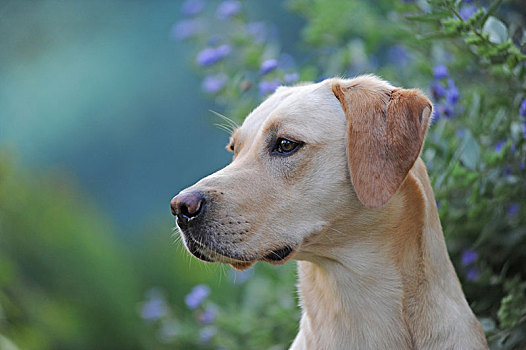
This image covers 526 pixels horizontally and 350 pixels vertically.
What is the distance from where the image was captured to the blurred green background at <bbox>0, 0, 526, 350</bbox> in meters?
4.03

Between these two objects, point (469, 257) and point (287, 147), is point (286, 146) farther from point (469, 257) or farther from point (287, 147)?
point (469, 257)

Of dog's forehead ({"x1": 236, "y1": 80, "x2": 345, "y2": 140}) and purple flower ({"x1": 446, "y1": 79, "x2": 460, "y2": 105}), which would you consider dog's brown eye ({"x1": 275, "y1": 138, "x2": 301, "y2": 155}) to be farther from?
purple flower ({"x1": 446, "y1": 79, "x2": 460, "y2": 105})

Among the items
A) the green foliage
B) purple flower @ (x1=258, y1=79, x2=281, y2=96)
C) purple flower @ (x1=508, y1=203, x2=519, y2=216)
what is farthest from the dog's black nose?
the green foliage

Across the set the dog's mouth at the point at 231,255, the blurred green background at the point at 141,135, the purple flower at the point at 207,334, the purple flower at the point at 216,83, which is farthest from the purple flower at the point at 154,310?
the dog's mouth at the point at 231,255

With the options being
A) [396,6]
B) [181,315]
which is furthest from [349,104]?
[181,315]

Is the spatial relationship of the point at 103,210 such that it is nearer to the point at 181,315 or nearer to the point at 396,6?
the point at 181,315

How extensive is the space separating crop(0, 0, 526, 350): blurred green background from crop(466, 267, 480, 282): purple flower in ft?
3.20

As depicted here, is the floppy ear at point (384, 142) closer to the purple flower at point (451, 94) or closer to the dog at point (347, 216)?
the dog at point (347, 216)

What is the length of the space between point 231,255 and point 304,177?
39 centimetres

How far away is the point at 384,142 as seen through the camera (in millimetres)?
2238

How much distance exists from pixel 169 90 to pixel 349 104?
346cm

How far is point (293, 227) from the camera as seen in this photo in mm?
2262

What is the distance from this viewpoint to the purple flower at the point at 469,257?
322cm

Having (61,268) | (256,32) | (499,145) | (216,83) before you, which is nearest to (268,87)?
(216,83)
